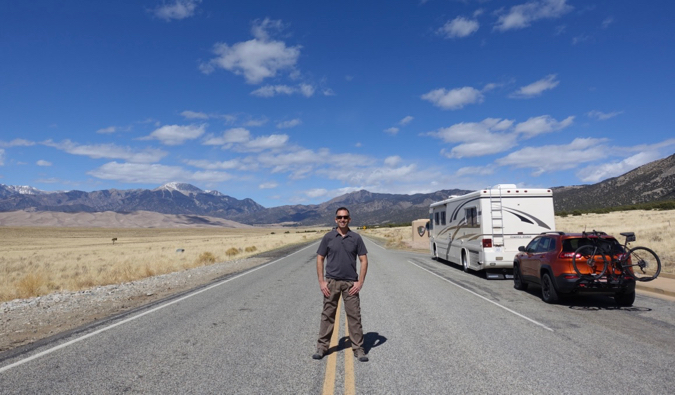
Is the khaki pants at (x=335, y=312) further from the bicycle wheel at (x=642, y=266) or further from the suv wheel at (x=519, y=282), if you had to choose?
the suv wheel at (x=519, y=282)

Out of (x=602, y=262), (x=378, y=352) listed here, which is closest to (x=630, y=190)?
(x=602, y=262)

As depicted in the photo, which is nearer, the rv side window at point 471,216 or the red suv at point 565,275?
the red suv at point 565,275

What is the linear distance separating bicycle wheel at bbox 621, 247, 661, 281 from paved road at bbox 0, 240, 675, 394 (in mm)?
785

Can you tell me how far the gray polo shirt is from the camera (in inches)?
240

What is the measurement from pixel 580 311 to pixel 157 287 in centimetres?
1315

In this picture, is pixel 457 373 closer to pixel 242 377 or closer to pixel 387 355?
pixel 387 355

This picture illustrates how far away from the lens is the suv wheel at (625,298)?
1000 cm

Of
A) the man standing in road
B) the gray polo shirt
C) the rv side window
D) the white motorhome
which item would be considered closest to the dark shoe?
the man standing in road

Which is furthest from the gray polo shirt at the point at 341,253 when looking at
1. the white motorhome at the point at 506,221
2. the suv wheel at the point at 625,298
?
the white motorhome at the point at 506,221

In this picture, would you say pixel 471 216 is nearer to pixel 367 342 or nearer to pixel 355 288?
pixel 367 342

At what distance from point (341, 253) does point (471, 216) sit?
12.0 metres

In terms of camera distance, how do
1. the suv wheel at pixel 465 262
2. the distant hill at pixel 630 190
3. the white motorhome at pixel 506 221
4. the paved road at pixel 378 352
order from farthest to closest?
the distant hill at pixel 630 190, the suv wheel at pixel 465 262, the white motorhome at pixel 506 221, the paved road at pixel 378 352

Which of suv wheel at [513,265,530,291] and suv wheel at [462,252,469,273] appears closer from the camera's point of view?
suv wheel at [513,265,530,291]

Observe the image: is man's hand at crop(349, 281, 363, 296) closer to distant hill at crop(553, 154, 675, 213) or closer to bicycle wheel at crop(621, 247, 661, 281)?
bicycle wheel at crop(621, 247, 661, 281)
